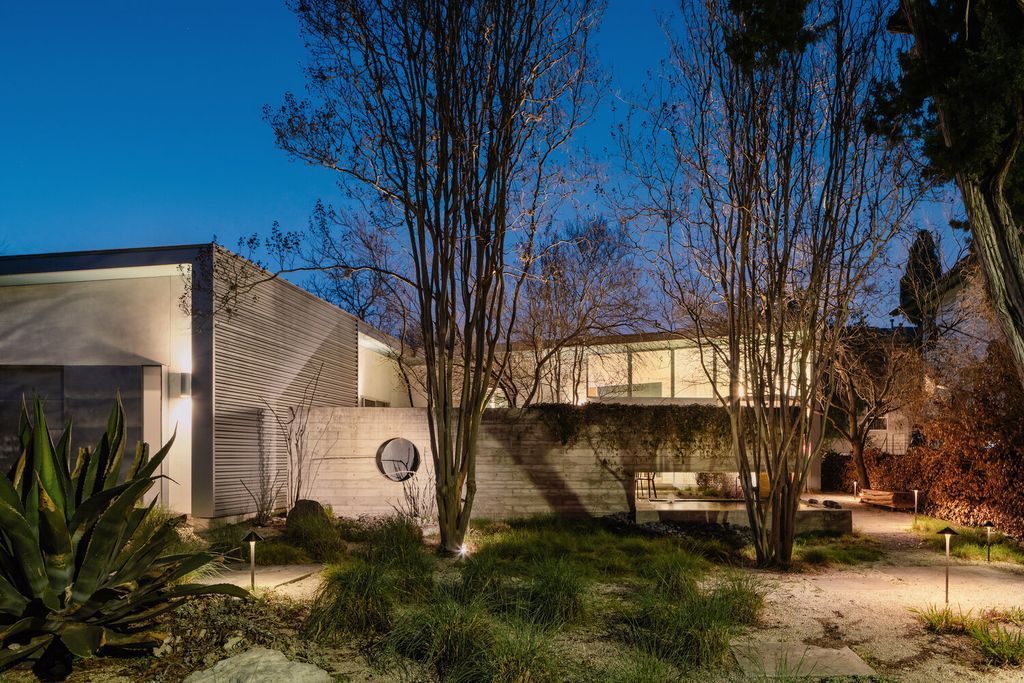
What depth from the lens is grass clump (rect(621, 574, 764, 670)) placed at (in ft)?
15.6

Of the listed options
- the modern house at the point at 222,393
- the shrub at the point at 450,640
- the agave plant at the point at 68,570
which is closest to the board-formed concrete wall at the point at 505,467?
the modern house at the point at 222,393

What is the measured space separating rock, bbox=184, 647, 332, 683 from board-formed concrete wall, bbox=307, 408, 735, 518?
27.9ft

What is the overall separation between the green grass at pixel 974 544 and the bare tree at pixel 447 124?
6.71m

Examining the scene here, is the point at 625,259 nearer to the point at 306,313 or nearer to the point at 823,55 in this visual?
the point at 306,313

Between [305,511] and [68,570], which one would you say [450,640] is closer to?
[68,570]

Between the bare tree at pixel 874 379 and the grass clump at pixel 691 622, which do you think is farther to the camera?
the bare tree at pixel 874 379

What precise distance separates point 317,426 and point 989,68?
1147 cm

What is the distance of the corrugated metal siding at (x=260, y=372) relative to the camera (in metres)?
11.8

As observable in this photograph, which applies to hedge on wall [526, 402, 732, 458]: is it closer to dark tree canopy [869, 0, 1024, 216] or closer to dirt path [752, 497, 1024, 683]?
dirt path [752, 497, 1024, 683]

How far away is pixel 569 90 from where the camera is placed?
9391mm

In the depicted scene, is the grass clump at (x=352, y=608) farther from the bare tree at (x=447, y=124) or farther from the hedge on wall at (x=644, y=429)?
the hedge on wall at (x=644, y=429)

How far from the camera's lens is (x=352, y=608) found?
5.25 m

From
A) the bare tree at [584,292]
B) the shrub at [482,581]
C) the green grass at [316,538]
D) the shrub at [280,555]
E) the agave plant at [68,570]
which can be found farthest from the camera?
the bare tree at [584,292]

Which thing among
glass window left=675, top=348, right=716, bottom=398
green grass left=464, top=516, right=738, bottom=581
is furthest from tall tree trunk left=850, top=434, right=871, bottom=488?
green grass left=464, top=516, right=738, bottom=581
